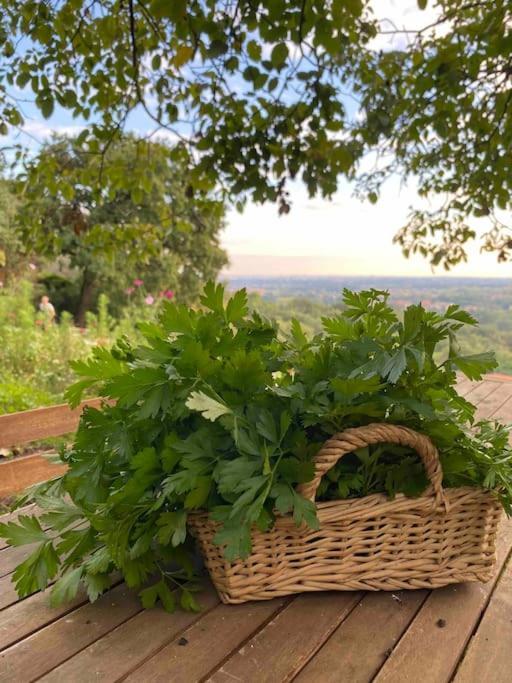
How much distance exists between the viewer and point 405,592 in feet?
3.29

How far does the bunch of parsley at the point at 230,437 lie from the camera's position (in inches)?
34.0

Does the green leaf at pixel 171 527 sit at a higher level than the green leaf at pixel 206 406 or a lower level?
lower

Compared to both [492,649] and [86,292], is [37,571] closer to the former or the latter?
[492,649]

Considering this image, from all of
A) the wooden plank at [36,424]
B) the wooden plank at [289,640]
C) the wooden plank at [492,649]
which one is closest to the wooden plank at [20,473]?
the wooden plank at [36,424]

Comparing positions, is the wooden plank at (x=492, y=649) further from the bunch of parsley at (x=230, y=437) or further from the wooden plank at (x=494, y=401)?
the wooden plank at (x=494, y=401)

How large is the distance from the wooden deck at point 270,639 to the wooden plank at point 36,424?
1.20 metres

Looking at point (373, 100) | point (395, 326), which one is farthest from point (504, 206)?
point (395, 326)

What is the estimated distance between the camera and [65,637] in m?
0.86

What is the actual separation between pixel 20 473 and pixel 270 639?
1.35m

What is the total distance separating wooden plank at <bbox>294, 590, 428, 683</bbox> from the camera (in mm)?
787

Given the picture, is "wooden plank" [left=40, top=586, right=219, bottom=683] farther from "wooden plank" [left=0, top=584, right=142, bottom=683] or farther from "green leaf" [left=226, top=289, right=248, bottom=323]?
"green leaf" [left=226, top=289, right=248, bottom=323]

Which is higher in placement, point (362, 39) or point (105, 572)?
point (362, 39)

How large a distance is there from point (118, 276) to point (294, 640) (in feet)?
44.0

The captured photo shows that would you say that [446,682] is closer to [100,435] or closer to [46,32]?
[100,435]
